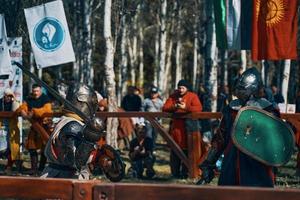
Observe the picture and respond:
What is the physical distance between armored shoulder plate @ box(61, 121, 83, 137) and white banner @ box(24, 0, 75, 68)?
208 inches

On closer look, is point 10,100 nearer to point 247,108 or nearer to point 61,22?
point 61,22

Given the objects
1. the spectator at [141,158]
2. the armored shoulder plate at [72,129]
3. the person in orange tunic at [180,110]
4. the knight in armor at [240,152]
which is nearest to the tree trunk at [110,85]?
the spectator at [141,158]

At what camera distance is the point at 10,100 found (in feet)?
43.0

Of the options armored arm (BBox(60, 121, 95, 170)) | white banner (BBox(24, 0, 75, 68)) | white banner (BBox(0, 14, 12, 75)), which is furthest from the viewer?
white banner (BBox(0, 14, 12, 75))

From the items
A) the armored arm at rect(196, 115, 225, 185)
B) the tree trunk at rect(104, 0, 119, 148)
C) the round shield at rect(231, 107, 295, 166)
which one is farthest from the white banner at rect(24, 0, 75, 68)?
the round shield at rect(231, 107, 295, 166)

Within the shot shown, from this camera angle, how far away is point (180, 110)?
1164cm

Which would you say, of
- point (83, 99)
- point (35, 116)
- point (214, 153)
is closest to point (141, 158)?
point (35, 116)

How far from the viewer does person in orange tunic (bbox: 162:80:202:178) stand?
11.7 m

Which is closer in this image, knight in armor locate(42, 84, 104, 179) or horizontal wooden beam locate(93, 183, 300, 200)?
horizontal wooden beam locate(93, 183, 300, 200)

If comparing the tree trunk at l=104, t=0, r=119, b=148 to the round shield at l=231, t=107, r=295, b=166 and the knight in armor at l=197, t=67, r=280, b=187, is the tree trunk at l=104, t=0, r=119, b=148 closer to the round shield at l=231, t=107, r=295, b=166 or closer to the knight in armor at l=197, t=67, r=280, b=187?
the knight in armor at l=197, t=67, r=280, b=187

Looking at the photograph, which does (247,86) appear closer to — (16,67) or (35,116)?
(35,116)

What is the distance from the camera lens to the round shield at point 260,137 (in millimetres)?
5992

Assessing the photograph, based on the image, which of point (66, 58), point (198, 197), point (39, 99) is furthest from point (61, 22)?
point (198, 197)

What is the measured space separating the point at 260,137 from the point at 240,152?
250mm
